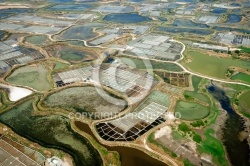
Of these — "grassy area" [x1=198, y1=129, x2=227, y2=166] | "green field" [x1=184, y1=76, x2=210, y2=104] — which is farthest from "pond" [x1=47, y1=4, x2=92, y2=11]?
"grassy area" [x1=198, y1=129, x2=227, y2=166]

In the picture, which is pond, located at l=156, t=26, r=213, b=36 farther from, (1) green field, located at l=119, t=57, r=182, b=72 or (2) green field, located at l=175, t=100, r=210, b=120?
(2) green field, located at l=175, t=100, r=210, b=120

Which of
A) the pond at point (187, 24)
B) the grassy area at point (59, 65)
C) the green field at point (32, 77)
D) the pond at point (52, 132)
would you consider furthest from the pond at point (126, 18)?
the pond at point (52, 132)

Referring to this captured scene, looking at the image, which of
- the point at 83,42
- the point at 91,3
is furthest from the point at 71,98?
the point at 91,3

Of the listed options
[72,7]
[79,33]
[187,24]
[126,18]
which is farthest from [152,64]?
[72,7]

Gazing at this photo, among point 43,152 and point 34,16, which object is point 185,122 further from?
point 34,16

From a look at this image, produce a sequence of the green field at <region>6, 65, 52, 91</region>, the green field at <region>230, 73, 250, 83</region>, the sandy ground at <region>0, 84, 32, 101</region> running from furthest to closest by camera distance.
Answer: the green field at <region>230, 73, 250, 83</region> → the green field at <region>6, 65, 52, 91</region> → the sandy ground at <region>0, 84, 32, 101</region>
